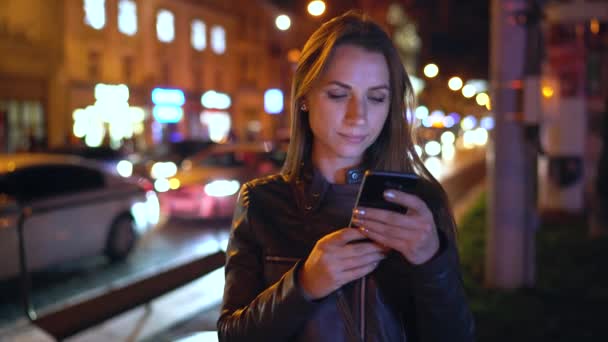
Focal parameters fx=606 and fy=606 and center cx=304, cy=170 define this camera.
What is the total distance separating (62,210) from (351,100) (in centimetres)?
695

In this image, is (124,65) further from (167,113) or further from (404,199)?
(404,199)

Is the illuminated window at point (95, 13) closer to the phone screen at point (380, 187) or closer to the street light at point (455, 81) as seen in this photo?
the street light at point (455, 81)

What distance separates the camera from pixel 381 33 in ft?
5.48

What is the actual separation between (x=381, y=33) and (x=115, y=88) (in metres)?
31.8

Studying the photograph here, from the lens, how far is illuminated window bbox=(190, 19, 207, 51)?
1404 inches

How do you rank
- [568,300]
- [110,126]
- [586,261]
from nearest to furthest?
1. [568,300]
2. [586,261]
3. [110,126]

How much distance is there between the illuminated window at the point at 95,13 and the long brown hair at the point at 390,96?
2739 cm

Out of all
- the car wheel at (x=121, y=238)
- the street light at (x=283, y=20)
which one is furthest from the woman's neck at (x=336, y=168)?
the street light at (x=283, y=20)

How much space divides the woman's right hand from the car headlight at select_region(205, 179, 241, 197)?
10.6m

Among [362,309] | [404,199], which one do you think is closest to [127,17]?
[362,309]

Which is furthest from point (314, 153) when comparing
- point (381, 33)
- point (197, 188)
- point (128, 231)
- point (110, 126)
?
point (110, 126)

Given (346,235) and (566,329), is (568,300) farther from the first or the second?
(346,235)

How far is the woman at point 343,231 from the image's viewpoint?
4.59 feet

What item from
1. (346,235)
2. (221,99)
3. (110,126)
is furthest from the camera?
(221,99)
